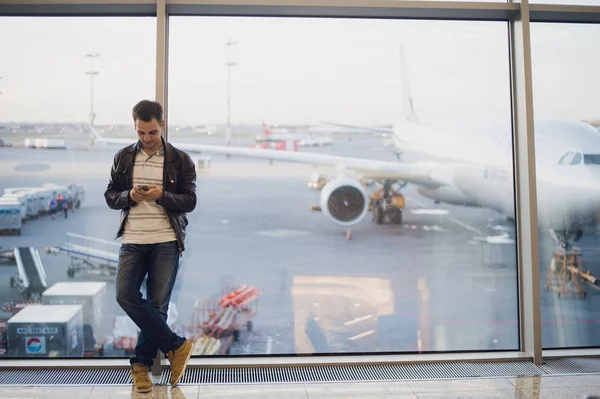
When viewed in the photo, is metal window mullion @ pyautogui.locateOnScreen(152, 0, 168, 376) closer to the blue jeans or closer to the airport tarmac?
the blue jeans

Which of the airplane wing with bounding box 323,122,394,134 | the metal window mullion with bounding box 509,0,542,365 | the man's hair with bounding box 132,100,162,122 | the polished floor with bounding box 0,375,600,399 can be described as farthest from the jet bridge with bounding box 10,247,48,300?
the metal window mullion with bounding box 509,0,542,365

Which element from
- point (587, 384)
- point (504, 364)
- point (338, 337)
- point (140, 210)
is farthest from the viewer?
point (338, 337)

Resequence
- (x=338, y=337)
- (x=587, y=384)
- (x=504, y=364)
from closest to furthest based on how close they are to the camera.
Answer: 1. (x=587, y=384)
2. (x=504, y=364)
3. (x=338, y=337)

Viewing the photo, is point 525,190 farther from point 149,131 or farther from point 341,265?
point 149,131

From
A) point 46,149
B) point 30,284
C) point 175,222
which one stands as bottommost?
point 30,284

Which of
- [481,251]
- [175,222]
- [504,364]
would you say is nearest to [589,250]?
[481,251]

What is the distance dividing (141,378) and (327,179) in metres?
1.37

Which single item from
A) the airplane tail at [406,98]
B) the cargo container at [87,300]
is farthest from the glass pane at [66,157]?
the airplane tail at [406,98]

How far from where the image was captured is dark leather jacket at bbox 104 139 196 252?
2.32 m

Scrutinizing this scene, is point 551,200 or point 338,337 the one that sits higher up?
point 551,200

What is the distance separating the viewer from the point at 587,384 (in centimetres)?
251

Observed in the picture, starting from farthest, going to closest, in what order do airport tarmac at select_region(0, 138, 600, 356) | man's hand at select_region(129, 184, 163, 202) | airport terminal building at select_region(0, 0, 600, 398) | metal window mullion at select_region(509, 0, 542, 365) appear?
airport tarmac at select_region(0, 138, 600, 356) < airport terminal building at select_region(0, 0, 600, 398) < metal window mullion at select_region(509, 0, 542, 365) < man's hand at select_region(129, 184, 163, 202)

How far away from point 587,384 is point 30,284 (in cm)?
265

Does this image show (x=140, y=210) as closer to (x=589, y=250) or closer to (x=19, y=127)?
(x=19, y=127)
